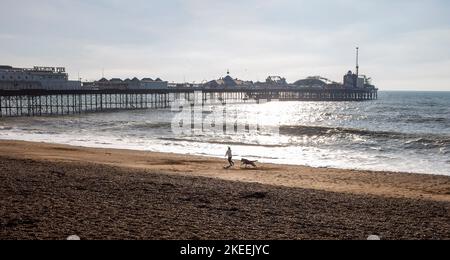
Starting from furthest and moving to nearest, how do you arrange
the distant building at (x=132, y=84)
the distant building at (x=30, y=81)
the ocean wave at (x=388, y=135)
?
the distant building at (x=132, y=84) < the distant building at (x=30, y=81) < the ocean wave at (x=388, y=135)

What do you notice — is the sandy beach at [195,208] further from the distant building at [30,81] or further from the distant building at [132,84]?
the distant building at [132,84]

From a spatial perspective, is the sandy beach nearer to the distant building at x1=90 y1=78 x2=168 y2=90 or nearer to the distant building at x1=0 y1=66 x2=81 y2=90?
the distant building at x1=0 y1=66 x2=81 y2=90

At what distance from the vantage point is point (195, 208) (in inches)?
357

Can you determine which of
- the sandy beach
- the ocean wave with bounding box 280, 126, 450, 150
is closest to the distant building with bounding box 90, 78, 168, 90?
the ocean wave with bounding box 280, 126, 450, 150

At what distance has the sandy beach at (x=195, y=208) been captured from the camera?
7.32m

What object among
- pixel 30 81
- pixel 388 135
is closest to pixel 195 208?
pixel 388 135

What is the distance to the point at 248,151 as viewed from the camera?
26.1 m

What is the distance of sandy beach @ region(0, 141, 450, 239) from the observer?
7316 millimetres

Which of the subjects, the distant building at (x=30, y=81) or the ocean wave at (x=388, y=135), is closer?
the ocean wave at (x=388, y=135)

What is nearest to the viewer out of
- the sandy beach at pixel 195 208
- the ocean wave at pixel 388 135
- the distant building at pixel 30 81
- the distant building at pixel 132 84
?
the sandy beach at pixel 195 208

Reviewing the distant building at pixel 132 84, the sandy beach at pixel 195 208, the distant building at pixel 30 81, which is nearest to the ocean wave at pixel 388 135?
the sandy beach at pixel 195 208

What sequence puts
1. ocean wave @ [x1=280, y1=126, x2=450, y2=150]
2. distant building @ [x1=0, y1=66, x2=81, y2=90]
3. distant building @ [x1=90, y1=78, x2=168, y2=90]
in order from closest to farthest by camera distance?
ocean wave @ [x1=280, y1=126, x2=450, y2=150] < distant building @ [x1=0, y1=66, x2=81, y2=90] < distant building @ [x1=90, y1=78, x2=168, y2=90]

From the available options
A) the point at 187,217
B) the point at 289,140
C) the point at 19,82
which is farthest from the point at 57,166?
the point at 19,82
